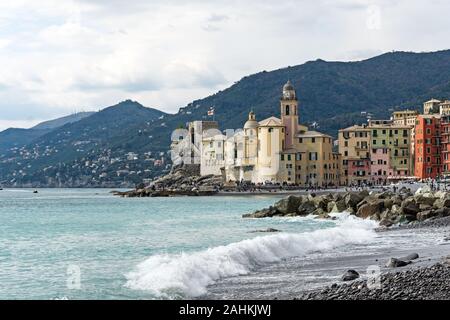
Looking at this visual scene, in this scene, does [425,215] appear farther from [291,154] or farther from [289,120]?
[289,120]

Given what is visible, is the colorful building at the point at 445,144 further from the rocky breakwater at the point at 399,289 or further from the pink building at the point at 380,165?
the rocky breakwater at the point at 399,289

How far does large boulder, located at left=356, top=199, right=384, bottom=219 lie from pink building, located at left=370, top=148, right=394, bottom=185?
67.8 metres

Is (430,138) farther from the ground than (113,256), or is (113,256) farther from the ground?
(430,138)

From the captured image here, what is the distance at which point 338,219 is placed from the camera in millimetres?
54344

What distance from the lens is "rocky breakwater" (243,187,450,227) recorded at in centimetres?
4650

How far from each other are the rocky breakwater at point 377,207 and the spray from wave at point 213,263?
36.2ft

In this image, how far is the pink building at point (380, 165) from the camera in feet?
→ 397

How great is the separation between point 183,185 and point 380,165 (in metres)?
37.1

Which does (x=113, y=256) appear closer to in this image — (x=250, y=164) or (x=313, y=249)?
(x=313, y=249)

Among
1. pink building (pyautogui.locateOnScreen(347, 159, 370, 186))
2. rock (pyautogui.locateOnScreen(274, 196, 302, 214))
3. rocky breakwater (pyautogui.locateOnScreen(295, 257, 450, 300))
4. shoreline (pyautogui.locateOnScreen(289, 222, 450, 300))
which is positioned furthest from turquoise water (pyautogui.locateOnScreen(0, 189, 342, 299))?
pink building (pyautogui.locateOnScreen(347, 159, 370, 186))

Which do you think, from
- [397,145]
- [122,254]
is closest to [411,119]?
[397,145]

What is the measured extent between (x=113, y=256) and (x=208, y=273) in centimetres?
858
